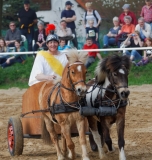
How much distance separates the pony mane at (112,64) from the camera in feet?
24.8

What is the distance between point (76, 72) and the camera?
7.26m

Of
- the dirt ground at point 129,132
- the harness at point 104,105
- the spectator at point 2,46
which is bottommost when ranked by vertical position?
the dirt ground at point 129,132

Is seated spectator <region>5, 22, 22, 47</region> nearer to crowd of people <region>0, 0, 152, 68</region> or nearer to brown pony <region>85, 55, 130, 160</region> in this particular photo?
crowd of people <region>0, 0, 152, 68</region>

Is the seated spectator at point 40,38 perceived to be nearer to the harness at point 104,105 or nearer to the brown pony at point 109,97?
the brown pony at point 109,97

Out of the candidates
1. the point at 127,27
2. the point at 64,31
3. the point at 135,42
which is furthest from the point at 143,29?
the point at 64,31

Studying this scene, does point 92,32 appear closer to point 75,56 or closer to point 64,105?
point 75,56

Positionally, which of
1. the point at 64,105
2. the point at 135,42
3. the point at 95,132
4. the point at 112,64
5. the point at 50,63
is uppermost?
the point at 112,64

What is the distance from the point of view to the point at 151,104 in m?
Result: 12.7

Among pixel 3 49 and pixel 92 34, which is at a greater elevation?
pixel 92 34

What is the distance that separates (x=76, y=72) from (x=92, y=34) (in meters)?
9.20

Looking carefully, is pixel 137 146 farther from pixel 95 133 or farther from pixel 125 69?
pixel 125 69

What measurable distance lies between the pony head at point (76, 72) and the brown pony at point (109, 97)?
17.4 inches

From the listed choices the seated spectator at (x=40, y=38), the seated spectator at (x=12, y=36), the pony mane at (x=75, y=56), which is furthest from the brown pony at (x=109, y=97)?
the seated spectator at (x=12, y=36)

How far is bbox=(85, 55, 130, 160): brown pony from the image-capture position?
7.49 metres
